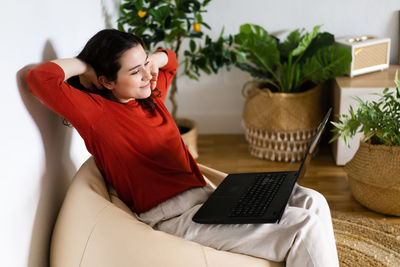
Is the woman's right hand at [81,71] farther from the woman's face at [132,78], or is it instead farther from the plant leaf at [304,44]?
the plant leaf at [304,44]

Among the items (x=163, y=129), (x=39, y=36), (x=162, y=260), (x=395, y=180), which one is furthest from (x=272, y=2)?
(x=162, y=260)

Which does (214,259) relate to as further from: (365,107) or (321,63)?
(321,63)

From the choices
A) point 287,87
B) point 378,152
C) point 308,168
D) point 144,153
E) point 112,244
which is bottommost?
point 308,168

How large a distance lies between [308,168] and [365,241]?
815mm

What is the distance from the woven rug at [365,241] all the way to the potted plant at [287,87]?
0.71m

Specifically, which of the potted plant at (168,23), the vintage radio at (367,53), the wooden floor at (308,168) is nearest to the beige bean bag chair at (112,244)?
the wooden floor at (308,168)

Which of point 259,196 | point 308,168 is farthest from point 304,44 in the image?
point 259,196

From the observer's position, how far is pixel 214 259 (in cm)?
131

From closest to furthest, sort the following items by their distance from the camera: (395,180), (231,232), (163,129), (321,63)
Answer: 1. (231,232)
2. (163,129)
3. (395,180)
4. (321,63)

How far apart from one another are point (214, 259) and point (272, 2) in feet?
7.31

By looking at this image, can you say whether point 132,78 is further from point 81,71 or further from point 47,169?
point 47,169

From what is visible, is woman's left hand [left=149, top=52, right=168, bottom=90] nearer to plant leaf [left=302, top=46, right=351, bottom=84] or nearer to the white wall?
the white wall

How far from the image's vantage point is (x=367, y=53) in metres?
2.90

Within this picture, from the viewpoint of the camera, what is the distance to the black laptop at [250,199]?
1.38 meters
